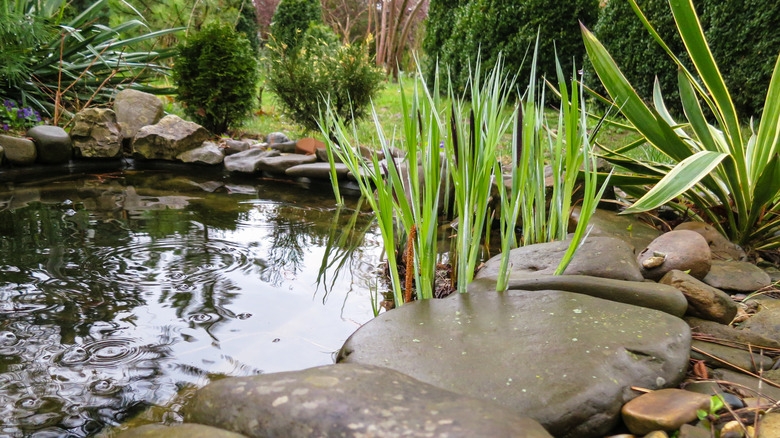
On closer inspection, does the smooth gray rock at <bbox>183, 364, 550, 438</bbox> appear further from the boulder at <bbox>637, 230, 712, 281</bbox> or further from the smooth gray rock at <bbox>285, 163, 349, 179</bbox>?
the smooth gray rock at <bbox>285, 163, 349, 179</bbox>

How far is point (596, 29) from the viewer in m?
6.57

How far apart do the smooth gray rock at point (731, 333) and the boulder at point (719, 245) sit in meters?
0.77

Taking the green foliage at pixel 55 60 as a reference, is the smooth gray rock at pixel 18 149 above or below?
below

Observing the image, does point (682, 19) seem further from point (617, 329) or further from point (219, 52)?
point (219, 52)

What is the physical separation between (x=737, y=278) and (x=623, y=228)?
2.05ft

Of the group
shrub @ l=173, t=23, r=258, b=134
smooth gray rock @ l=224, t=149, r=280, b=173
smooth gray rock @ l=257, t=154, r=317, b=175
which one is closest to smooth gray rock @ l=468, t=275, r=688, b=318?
smooth gray rock @ l=257, t=154, r=317, b=175

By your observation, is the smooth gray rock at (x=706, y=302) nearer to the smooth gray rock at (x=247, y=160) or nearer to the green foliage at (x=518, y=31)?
the smooth gray rock at (x=247, y=160)

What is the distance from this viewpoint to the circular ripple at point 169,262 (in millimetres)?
2262

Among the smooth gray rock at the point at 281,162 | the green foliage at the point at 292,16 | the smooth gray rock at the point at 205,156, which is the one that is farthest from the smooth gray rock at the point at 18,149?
the green foliage at the point at 292,16

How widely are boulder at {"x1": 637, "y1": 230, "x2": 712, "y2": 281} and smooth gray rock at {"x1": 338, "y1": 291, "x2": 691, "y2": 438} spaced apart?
0.52 meters

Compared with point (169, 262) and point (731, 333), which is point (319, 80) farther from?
point (731, 333)

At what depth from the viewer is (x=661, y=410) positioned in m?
1.10

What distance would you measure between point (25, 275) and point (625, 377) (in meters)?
2.30

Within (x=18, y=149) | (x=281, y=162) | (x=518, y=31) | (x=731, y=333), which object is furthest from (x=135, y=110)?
(x=731, y=333)
